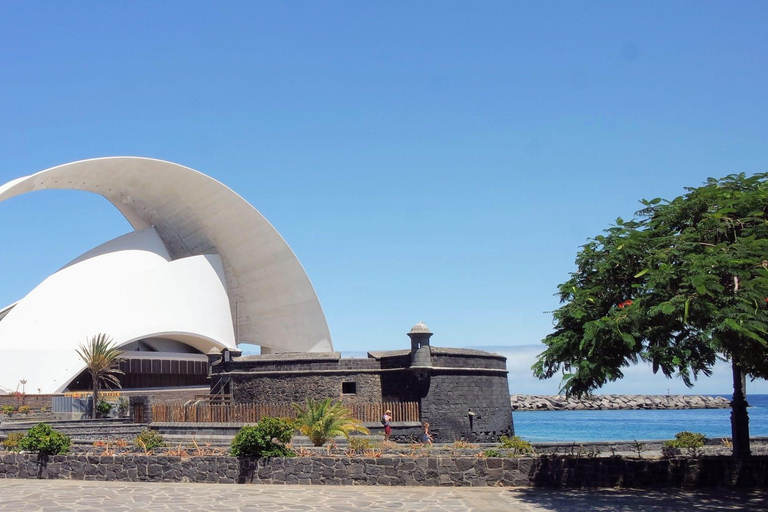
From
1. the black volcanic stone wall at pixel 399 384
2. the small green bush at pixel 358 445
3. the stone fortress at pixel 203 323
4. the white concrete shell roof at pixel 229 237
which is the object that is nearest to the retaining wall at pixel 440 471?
the small green bush at pixel 358 445

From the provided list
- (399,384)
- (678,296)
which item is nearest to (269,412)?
(399,384)

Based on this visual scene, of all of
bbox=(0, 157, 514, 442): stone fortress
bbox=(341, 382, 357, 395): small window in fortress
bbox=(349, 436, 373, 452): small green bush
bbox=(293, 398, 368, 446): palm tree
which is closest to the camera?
bbox=(349, 436, 373, 452): small green bush

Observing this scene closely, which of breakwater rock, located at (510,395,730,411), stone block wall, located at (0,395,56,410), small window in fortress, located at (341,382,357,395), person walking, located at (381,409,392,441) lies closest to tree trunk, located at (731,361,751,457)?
person walking, located at (381,409,392,441)

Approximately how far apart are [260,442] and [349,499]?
8.84ft

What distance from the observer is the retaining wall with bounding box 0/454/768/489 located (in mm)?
12859

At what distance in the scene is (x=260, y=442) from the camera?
13930 millimetres

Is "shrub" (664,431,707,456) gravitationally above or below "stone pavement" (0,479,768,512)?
below

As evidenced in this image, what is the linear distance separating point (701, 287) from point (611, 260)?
2.82 metres

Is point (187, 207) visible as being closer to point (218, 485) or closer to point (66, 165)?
point (66, 165)

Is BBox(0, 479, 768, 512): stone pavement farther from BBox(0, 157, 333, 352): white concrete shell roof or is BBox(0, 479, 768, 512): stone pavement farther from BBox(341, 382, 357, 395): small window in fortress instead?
BBox(0, 157, 333, 352): white concrete shell roof

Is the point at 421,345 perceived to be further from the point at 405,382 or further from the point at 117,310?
the point at 117,310

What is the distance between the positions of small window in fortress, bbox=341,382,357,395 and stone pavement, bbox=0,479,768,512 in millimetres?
12907

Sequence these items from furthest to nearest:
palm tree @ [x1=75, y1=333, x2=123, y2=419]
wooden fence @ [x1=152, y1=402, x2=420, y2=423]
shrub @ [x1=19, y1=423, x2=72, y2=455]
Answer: palm tree @ [x1=75, y1=333, x2=123, y2=419], wooden fence @ [x1=152, y1=402, x2=420, y2=423], shrub @ [x1=19, y1=423, x2=72, y2=455]

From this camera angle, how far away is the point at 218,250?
43406mm
